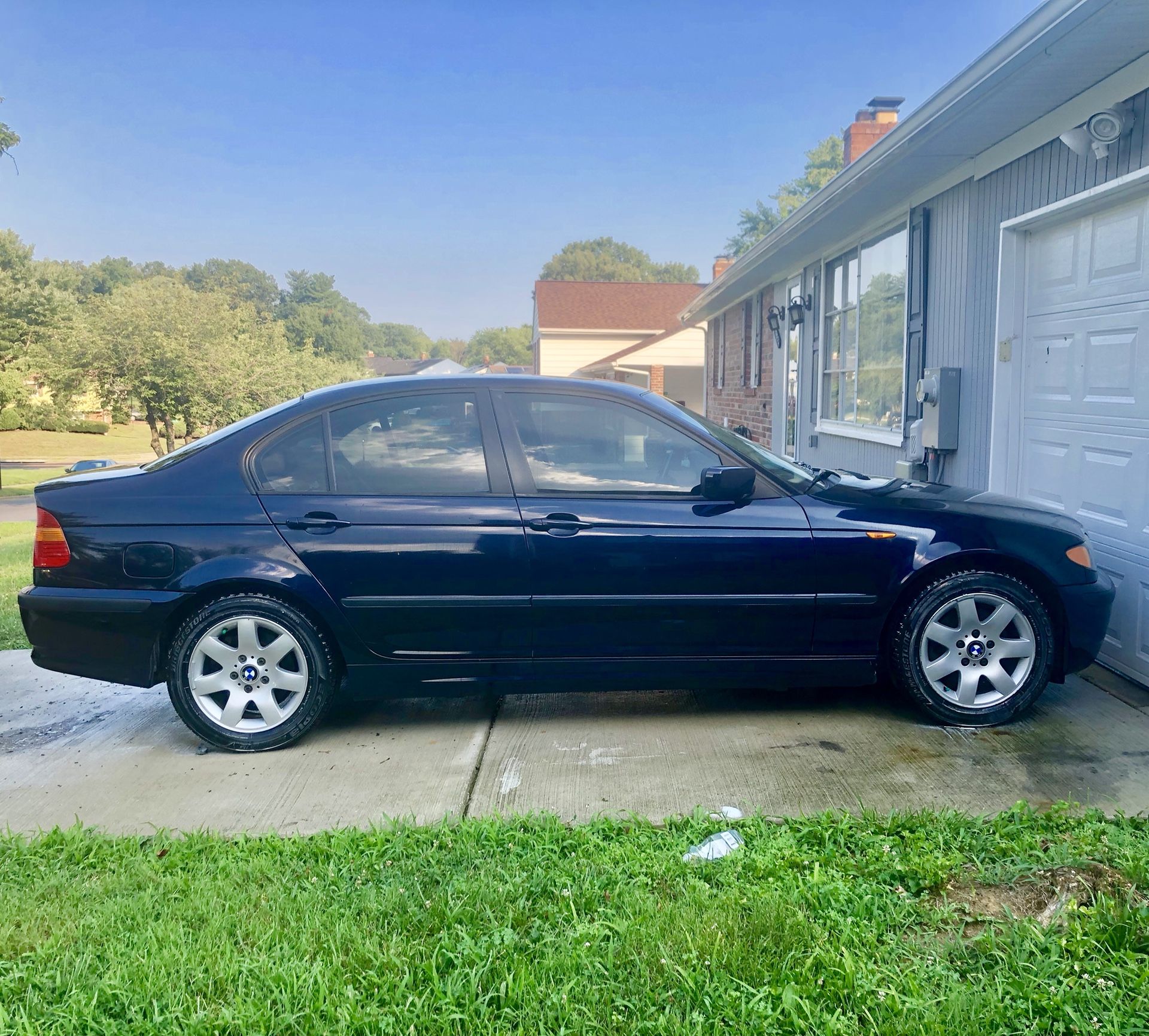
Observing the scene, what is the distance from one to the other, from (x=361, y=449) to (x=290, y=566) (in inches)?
23.2

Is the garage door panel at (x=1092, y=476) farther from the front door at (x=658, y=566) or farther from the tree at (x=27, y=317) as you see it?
the tree at (x=27, y=317)

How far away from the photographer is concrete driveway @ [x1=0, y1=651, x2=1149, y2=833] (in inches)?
139

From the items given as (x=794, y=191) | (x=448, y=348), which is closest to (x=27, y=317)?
(x=794, y=191)

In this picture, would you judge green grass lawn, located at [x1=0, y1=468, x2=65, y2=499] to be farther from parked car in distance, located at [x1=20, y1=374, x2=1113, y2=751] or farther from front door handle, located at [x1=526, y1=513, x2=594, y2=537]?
front door handle, located at [x1=526, y1=513, x2=594, y2=537]

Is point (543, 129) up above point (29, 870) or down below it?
above

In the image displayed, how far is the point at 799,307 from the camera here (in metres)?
11.3

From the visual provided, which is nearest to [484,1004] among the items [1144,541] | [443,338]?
[1144,541]

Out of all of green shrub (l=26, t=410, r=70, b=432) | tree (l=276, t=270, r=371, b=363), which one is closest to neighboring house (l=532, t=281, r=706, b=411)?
green shrub (l=26, t=410, r=70, b=432)

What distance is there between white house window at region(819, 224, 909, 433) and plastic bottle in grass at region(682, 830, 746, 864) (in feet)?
18.9

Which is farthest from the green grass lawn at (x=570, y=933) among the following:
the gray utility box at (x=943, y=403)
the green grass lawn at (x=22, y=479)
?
the green grass lawn at (x=22, y=479)

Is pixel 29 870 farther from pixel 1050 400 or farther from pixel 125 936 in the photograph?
pixel 1050 400

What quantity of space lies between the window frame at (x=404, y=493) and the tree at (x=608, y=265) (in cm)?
9707

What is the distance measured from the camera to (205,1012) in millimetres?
2287

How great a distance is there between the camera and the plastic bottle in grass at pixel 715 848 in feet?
9.87
